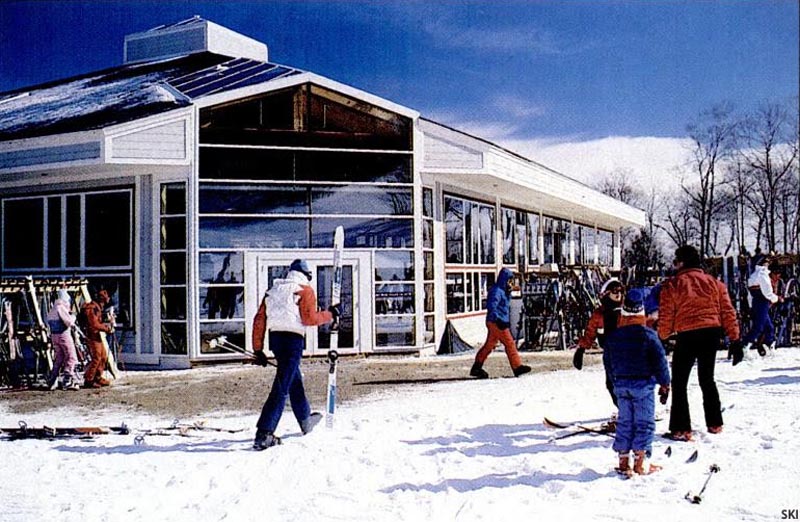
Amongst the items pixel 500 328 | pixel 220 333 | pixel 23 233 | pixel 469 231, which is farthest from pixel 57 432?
pixel 469 231

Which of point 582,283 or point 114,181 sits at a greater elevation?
point 114,181

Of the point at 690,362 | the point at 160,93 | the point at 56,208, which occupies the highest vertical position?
the point at 160,93

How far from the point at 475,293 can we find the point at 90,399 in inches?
387

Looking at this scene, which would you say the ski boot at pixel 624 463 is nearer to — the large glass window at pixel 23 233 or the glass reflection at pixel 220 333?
the glass reflection at pixel 220 333

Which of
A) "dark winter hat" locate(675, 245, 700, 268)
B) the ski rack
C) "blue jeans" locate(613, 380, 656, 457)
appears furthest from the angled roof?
"blue jeans" locate(613, 380, 656, 457)

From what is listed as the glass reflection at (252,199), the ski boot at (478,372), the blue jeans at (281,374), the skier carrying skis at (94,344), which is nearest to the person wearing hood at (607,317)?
the blue jeans at (281,374)

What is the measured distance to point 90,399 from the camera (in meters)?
10.3

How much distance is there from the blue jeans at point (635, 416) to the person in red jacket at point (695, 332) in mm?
1049

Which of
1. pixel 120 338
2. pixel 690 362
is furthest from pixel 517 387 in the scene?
pixel 120 338

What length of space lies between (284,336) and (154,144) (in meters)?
7.28

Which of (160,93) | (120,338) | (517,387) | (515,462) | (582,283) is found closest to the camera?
(515,462)

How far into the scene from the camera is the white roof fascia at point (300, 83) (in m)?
13.7

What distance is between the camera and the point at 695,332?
6.91 meters

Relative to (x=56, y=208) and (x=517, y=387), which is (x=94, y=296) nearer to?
(x=56, y=208)
